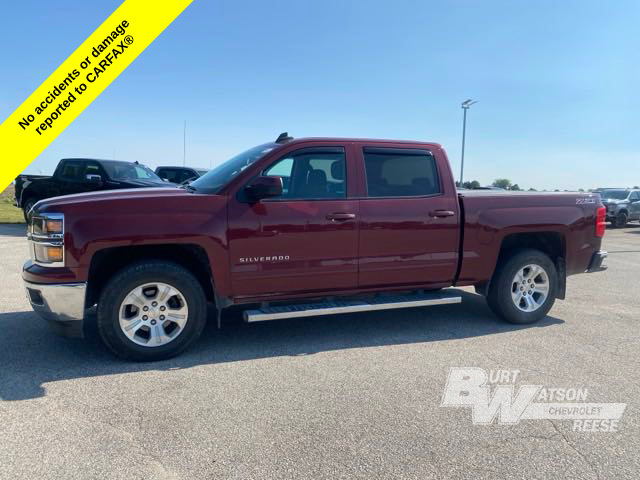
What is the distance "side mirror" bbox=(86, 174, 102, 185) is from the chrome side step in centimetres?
924

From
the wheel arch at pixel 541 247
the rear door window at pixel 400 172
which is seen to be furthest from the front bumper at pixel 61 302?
the wheel arch at pixel 541 247

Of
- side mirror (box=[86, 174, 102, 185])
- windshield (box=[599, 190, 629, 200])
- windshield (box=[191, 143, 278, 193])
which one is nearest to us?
windshield (box=[191, 143, 278, 193])

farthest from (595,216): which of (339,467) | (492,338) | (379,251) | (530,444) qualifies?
(339,467)

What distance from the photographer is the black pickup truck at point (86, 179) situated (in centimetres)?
1167

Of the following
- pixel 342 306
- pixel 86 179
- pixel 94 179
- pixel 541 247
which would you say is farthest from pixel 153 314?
pixel 86 179

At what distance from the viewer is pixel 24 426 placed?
2.85 m

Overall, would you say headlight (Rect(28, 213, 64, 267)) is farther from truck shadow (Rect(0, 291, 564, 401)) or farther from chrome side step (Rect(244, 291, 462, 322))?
chrome side step (Rect(244, 291, 462, 322))

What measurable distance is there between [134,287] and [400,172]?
284 cm

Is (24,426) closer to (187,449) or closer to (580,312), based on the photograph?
(187,449)

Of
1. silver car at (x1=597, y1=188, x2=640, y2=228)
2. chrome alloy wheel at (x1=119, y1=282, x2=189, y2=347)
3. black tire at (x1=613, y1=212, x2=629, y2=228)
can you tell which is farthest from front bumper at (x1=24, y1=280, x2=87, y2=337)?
black tire at (x1=613, y1=212, x2=629, y2=228)

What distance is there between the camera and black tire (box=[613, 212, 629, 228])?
66.2ft

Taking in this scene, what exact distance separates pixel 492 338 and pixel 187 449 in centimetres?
327

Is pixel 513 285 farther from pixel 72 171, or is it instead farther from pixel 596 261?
pixel 72 171

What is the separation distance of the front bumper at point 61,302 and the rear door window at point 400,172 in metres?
2.79
